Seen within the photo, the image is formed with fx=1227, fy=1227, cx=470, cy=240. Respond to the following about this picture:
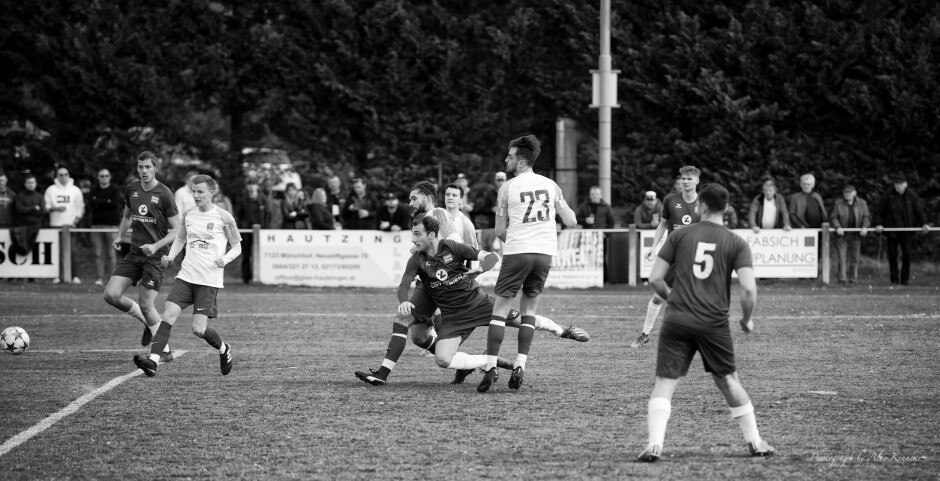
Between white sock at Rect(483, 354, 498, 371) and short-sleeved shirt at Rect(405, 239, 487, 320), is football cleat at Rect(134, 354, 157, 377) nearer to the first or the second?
short-sleeved shirt at Rect(405, 239, 487, 320)

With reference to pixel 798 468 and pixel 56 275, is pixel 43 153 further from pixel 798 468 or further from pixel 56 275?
pixel 798 468

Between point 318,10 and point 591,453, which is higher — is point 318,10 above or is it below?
above

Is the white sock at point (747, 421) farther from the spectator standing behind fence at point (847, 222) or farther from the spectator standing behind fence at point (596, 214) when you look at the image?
the spectator standing behind fence at point (847, 222)

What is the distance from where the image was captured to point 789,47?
2523cm

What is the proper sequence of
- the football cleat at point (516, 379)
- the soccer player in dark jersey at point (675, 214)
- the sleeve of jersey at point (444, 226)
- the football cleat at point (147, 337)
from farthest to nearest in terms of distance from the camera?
the soccer player in dark jersey at point (675, 214), the football cleat at point (147, 337), the sleeve of jersey at point (444, 226), the football cleat at point (516, 379)

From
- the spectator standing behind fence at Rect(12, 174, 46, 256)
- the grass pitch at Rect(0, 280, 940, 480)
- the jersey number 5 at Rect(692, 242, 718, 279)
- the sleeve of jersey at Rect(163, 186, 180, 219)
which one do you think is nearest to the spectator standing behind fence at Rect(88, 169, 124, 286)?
the spectator standing behind fence at Rect(12, 174, 46, 256)

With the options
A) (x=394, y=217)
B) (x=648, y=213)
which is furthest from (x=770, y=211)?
(x=394, y=217)

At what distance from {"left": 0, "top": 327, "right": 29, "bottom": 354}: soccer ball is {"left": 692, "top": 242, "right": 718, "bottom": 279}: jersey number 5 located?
25.6 ft

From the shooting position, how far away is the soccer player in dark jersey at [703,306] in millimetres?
6820

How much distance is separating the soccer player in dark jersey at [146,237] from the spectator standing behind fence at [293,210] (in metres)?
10.4

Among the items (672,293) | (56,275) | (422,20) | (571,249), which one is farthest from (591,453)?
(422,20)

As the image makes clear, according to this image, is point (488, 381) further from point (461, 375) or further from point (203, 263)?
point (203, 263)

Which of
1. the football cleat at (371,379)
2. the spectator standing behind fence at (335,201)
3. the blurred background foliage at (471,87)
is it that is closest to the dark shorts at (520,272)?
the football cleat at (371,379)

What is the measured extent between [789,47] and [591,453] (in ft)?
64.5
